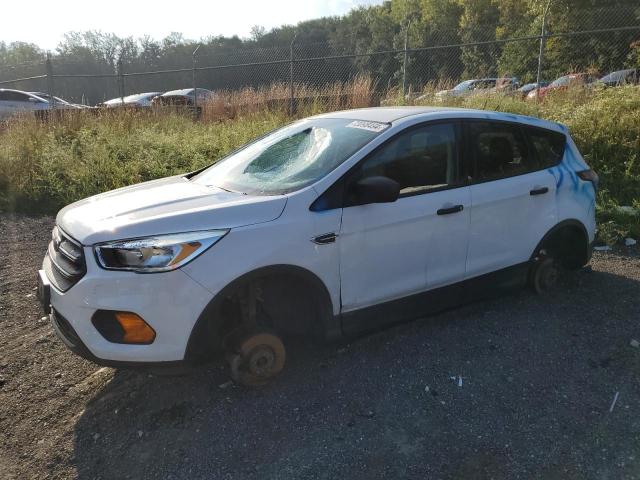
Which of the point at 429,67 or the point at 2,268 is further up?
the point at 429,67

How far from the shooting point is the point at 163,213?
301 centimetres

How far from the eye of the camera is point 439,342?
12.5 feet

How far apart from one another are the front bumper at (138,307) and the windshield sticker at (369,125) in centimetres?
161

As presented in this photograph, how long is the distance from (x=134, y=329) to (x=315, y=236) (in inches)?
43.7

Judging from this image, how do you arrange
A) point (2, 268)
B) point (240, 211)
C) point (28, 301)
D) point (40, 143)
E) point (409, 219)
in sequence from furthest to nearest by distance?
point (40, 143) < point (2, 268) < point (28, 301) < point (409, 219) < point (240, 211)

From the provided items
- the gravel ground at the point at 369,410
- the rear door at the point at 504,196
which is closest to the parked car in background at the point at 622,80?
A: the rear door at the point at 504,196

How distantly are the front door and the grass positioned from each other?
10.9 feet

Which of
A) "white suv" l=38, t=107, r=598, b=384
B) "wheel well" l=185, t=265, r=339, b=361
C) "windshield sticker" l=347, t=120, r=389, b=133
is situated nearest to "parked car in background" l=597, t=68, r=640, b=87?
"white suv" l=38, t=107, r=598, b=384

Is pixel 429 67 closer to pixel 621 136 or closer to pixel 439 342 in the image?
pixel 621 136

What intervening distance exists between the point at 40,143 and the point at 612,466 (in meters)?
10.4

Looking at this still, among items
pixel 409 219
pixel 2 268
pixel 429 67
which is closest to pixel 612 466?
pixel 409 219

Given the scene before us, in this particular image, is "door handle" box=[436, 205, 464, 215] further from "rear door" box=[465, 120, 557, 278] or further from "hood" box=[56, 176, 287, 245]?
"hood" box=[56, 176, 287, 245]

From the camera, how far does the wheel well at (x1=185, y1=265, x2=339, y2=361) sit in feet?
9.45

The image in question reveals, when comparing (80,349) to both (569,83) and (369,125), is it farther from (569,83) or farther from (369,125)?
(569,83)
